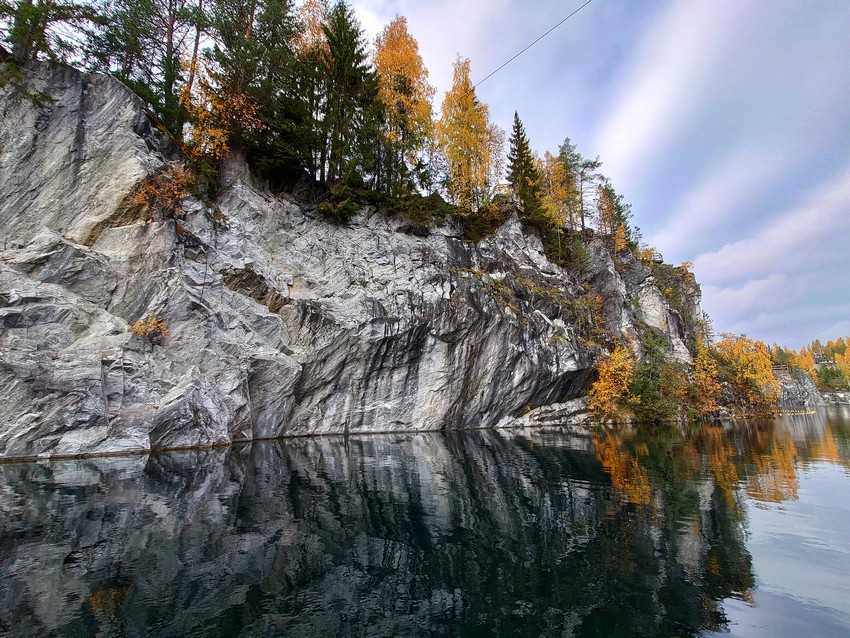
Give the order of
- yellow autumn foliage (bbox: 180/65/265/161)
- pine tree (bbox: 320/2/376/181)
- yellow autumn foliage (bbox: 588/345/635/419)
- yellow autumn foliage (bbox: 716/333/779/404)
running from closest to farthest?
yellow autumn foliage (bbox: 180/65/265/161) → pine tree (bbox: 320/2/376/181) → yellow autumn foliage (bbox: 588/345/635/419) → yellow autumn foliage (bbox: 716/333/779/404)

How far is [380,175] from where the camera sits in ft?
112

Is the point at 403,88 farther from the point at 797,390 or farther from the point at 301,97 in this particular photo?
the point at 797,390

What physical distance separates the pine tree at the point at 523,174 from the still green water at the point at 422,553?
111ft

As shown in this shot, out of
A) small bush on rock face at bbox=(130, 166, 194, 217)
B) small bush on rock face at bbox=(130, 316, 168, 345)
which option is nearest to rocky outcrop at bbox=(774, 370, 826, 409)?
small bush on rock face at bbox=(130, 316, 168, 345)

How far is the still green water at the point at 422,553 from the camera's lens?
486 centimetres

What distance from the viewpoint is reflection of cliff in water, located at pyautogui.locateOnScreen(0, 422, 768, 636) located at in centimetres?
488

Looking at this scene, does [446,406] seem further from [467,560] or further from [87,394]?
[467,560]

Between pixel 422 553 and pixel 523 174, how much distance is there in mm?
42704

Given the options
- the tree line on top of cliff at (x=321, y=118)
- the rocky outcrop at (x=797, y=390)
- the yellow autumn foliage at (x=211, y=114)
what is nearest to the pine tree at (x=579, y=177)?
the tree line on top of cliff at (x=321, y=118)

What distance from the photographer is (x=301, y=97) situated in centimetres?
2966

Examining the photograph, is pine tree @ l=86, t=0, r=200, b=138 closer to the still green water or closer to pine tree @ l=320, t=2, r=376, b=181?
pine tree @ l=320, t=2, r=376, b=181

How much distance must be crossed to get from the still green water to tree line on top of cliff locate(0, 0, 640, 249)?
876 inches

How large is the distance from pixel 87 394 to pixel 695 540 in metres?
21.0

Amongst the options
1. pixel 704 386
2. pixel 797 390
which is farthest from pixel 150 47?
pixel 797 390
